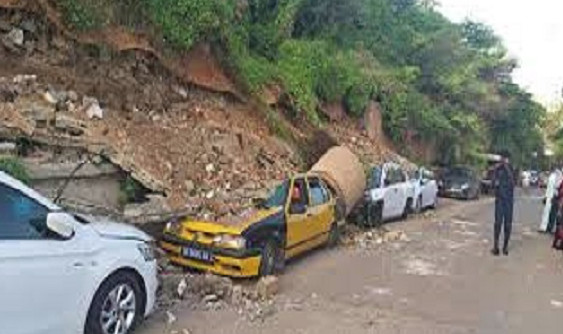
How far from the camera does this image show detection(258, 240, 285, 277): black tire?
36.1 ft

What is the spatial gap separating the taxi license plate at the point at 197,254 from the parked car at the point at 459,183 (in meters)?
23.7

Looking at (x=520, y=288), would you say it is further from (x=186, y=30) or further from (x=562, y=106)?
(x=562, y=106)

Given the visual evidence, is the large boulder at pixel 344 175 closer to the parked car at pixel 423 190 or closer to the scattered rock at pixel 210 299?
the parked car at pixel 423 190

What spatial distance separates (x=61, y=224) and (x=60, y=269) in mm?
371

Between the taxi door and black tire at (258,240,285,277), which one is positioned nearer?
black tire at (258,240,285,277)

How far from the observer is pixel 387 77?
104 feet

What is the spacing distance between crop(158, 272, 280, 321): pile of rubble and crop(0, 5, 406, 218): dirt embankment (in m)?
1.89

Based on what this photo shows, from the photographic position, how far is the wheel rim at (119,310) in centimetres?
707

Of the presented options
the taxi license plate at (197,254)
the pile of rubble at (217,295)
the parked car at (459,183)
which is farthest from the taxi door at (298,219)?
the parked car at (459,183)

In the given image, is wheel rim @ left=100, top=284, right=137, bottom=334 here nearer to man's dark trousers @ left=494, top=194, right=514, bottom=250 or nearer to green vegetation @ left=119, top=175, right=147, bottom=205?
green vegetation @ left=119, top=175, right=147, bottom=205

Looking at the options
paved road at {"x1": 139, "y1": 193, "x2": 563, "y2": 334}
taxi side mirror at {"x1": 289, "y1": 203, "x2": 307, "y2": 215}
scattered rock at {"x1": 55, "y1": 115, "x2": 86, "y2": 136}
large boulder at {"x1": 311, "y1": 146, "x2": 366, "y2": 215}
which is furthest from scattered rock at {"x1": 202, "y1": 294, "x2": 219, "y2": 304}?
large boulder at {"x1": 311, "y1": 146, "x2": 366, "y2": 215}

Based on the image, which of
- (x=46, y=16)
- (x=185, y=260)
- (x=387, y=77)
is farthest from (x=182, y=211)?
(x=387, y=77)

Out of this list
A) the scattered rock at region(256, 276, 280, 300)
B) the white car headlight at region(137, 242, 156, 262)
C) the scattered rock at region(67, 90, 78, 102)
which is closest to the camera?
the white car headlight at region(137, 242, 156, 262)

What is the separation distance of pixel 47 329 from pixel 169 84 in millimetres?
11514
